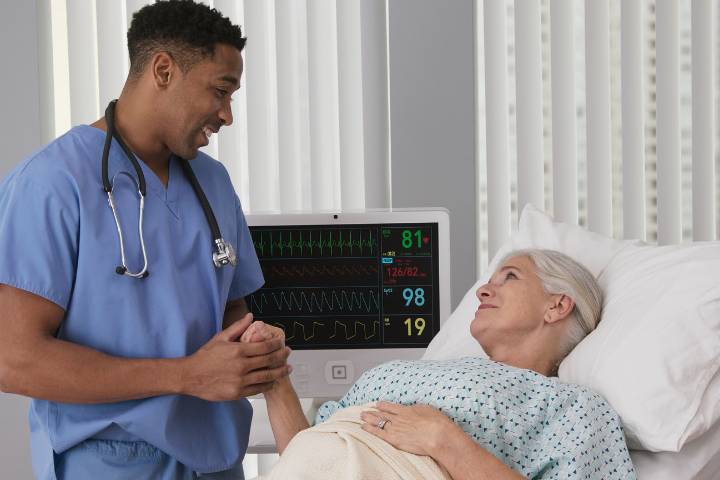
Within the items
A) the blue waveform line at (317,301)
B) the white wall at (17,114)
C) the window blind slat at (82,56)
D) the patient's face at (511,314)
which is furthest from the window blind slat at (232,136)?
the patient's face at (511,314)

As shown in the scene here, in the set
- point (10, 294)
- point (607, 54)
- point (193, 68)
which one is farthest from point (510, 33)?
point (10, 294)

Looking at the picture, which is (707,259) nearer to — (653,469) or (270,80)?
(653,469)

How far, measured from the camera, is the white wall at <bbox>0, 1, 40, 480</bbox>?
2.38 metres

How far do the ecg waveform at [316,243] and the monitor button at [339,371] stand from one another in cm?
36

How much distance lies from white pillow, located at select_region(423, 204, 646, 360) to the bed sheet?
0.49 m

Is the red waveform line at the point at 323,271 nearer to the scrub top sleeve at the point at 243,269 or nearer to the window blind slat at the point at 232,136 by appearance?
the scrub top sleeve at the point at 243,269

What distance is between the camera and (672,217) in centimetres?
233

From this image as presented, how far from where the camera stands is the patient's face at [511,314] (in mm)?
1447

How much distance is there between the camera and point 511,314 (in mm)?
1450

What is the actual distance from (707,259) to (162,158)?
1248 mm

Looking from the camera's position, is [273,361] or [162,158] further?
[162,158]

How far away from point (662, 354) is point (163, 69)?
1190 millimetres

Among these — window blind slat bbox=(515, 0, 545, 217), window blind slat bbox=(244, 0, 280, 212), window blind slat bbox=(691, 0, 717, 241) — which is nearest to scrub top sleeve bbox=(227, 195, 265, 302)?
window blind slat bbox=(244, 0, 280, 212)

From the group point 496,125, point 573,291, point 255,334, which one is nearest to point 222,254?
A: point 255,334
